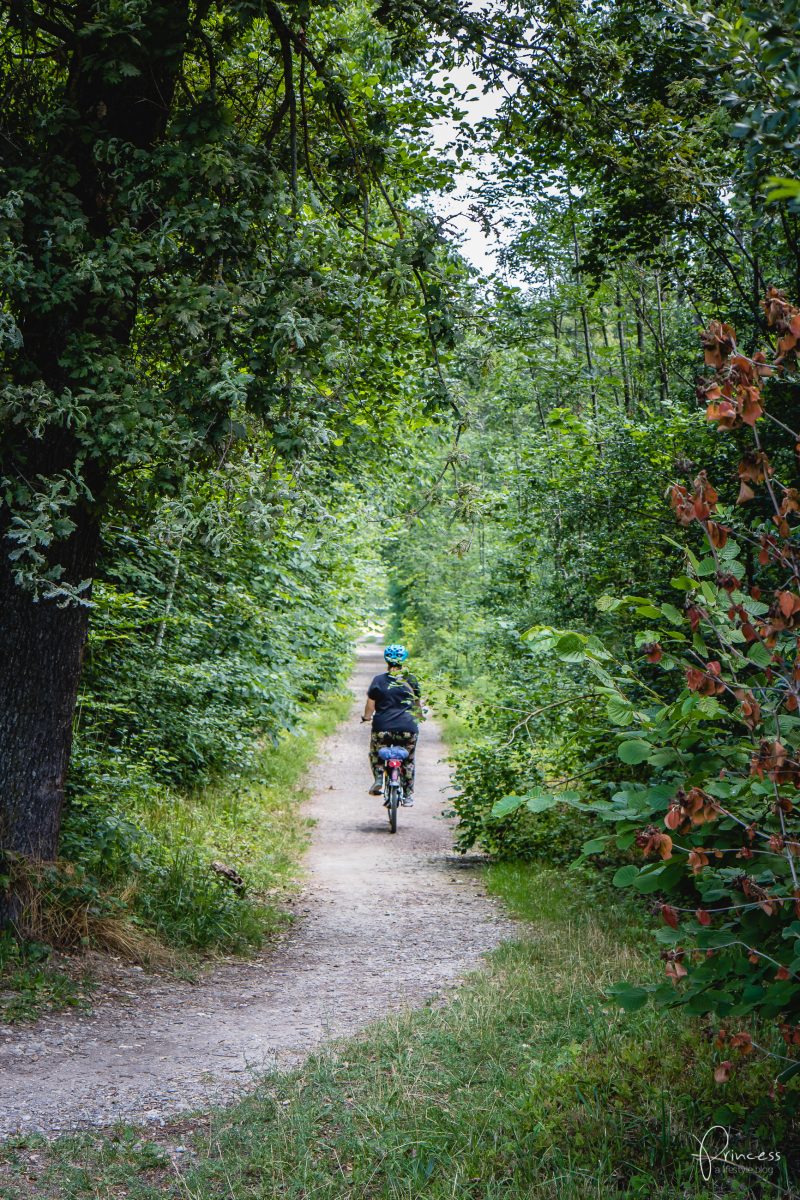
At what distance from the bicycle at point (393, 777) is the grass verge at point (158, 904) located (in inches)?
60.4

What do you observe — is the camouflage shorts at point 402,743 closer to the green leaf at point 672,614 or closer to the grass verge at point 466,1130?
the grass verge at point 466,1130

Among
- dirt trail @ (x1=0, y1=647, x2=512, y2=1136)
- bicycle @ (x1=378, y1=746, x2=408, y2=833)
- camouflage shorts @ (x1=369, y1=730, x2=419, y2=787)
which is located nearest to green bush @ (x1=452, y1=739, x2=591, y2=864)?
dirt trail @ (x1=0, y1=647, x2=512, y2=1136)

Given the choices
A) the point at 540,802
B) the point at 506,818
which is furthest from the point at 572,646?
the point at 506,818

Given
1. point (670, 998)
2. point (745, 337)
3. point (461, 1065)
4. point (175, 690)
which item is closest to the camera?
point (670, 998)

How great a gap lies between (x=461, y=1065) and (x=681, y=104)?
22.2ft

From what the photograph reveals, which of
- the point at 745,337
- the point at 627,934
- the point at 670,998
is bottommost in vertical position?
the point at 627,934

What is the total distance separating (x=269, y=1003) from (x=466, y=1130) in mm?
2837

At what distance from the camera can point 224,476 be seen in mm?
6383

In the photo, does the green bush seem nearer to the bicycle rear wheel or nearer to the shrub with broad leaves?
the bicycle rear wheel

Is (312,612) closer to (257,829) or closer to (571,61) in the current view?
(257,829)

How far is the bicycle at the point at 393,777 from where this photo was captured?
12867 mm

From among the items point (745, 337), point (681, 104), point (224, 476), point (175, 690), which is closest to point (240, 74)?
point (681, 104)

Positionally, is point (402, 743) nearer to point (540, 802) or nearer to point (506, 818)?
point (506, 818)

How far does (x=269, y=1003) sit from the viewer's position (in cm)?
666
